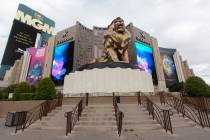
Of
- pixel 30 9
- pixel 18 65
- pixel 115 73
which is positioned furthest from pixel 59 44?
pixel 115 73

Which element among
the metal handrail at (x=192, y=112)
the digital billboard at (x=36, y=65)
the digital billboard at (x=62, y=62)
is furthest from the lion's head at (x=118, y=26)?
the digital billboard at (x=36, y=65)

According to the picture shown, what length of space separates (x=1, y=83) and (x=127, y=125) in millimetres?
65459

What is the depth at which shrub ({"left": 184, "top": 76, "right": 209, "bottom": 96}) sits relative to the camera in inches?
504

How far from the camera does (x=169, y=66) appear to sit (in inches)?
2459

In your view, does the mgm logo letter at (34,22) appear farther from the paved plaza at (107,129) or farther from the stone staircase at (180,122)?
the stone staircase at (180,122)

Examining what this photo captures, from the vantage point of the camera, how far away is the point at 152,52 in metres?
55.8

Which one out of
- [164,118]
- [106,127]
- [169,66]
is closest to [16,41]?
[169,66]

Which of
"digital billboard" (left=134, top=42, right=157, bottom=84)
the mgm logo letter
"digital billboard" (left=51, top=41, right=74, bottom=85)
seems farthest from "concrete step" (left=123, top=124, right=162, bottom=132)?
the mgm logo letter

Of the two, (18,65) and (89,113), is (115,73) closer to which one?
(89,113)

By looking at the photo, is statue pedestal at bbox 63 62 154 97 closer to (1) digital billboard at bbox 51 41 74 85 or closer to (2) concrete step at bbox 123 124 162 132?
(2) concrete step at bbox 123 124 162 132

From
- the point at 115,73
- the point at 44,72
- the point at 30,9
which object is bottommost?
the point at 115,73

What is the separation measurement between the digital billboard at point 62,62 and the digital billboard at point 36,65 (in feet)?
30.5

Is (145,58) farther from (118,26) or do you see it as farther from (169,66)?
(118,26)

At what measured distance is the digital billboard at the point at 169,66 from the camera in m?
60.0
